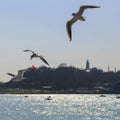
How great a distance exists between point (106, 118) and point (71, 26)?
73.6 metres

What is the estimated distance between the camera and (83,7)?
468 inches

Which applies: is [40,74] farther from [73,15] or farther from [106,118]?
[73,15]

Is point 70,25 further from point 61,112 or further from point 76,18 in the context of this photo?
point 61,112

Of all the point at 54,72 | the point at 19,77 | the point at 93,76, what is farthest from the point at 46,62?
the point at 93,76

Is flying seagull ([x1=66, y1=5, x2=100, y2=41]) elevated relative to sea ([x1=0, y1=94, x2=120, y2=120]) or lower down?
elevated

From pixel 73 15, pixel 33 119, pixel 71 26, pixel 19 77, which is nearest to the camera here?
pixel 71 26

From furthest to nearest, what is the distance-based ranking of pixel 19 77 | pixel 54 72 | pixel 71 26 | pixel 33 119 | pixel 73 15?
1. pixel 54 72
2. pixel 33 119
3. pixel 19 77
4. pixel 73 15
5. pixel 71 26

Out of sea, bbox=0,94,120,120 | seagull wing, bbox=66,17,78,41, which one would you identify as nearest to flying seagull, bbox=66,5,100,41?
seagull wing, bbox=66,17,78,41

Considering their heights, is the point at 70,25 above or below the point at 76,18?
below

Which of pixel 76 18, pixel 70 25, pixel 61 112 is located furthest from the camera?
pixel 61 112

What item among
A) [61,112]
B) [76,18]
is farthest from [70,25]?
[61,112]

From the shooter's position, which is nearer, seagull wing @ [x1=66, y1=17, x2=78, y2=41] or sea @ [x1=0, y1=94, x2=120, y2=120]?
seagull wing @ [x1=66, y1=17, x2=78, y2=41]

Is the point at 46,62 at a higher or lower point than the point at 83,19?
lower

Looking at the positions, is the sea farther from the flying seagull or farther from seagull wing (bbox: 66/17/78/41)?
seagull wing (bbox: 66/17/78/41)
